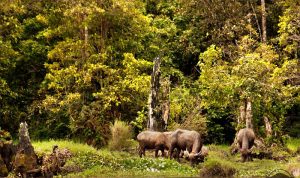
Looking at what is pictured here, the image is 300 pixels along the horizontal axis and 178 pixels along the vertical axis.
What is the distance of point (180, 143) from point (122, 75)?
1009 cm

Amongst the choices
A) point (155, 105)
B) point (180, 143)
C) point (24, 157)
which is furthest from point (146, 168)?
point (155, 105)

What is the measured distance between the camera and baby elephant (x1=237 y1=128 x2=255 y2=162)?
2640cm

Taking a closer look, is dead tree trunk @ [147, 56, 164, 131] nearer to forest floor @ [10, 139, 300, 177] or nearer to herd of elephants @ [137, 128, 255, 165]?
herd of elephants @ [137, 128, 255, 165]

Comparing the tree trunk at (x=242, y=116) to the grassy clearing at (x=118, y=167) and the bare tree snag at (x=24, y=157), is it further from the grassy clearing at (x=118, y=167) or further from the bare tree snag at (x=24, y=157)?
the bare tree snag at (x=24, y=157)

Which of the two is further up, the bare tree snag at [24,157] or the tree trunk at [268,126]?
the tree trunk at [268,126]

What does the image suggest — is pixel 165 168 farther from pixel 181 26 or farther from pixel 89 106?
pixel 181 26

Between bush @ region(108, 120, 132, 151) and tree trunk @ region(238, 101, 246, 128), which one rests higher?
tree trunk @ region(238, 101, 246, 128)

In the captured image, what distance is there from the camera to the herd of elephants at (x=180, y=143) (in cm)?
2408

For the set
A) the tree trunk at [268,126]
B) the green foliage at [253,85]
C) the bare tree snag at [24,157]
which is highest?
the green foliage at [253,85]

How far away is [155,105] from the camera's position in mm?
29484

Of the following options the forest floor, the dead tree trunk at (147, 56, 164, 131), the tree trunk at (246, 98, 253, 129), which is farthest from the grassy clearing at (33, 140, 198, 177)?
the tree trunk at (246, 98, 253, 129)

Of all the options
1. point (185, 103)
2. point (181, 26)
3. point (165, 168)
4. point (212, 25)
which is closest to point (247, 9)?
point (212, 25)

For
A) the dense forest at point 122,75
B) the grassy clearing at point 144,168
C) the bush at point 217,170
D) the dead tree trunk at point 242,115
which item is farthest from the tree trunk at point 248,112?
the bush at point 217,170

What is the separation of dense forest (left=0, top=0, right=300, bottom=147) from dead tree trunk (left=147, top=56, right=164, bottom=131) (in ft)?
0.46
